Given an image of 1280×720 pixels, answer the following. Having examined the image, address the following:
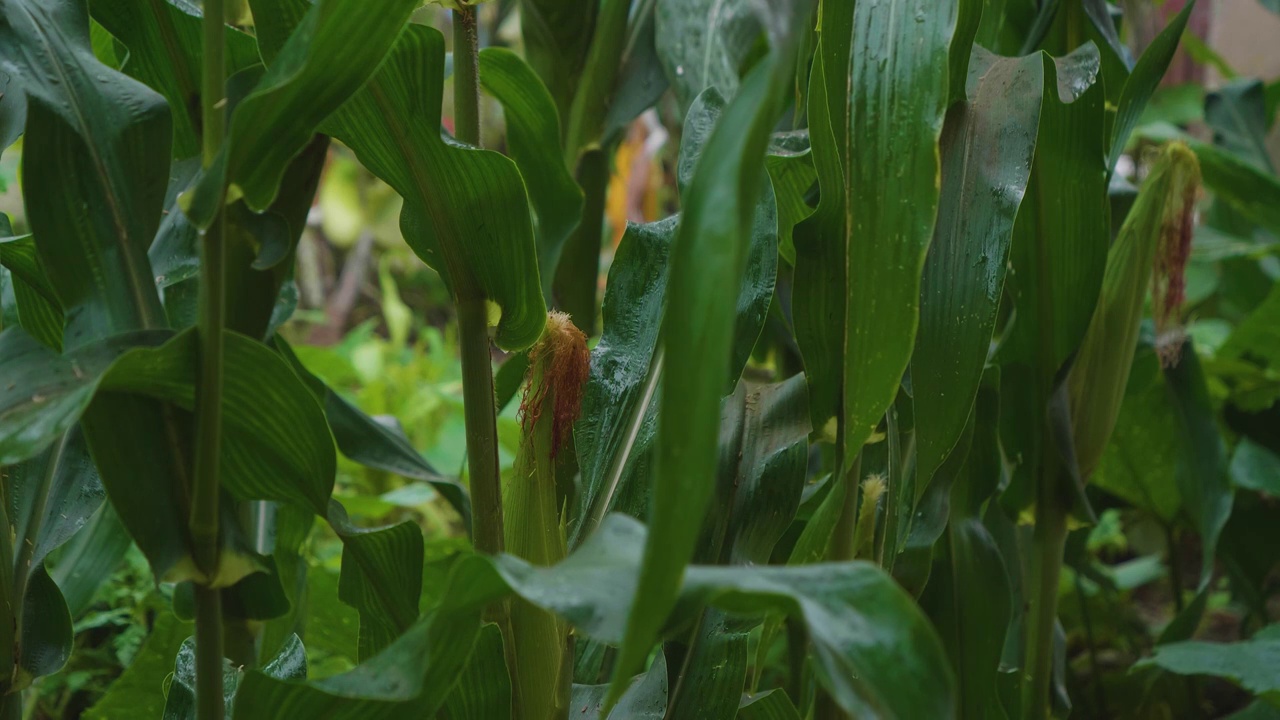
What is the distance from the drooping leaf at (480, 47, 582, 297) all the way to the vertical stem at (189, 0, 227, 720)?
25 centimetres

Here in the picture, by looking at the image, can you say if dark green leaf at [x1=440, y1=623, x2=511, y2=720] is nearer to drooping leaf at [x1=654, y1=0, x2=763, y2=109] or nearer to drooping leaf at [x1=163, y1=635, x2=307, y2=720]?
drooping leaf at [x1=163, y1=635, x2=307, y2=720]

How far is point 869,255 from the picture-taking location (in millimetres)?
445

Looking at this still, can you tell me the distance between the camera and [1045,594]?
700 millimetres

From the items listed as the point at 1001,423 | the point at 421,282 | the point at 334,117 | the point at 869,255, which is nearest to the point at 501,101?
the point at 334,117

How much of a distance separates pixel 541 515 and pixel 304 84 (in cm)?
24

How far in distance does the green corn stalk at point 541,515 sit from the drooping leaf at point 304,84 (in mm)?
171

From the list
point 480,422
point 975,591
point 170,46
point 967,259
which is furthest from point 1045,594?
point 170,46

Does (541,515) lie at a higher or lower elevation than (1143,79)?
lower

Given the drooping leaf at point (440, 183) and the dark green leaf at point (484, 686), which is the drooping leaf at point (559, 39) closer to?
the drooping leaf at point (440, 183)

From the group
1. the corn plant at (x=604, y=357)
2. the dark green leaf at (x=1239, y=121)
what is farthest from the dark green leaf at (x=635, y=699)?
the dark green leaf at (x=1239, y=121)

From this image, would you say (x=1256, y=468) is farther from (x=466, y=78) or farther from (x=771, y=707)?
(x=466, y=78)

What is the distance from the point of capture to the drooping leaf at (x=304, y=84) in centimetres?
37

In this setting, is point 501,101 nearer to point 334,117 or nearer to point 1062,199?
point 334,117

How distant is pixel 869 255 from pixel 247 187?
0.26m
